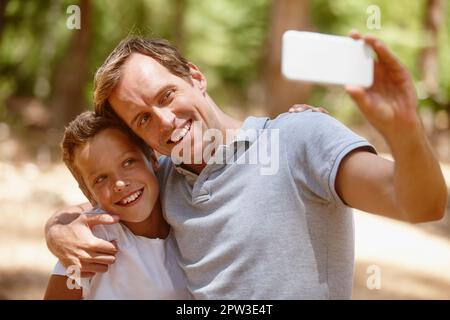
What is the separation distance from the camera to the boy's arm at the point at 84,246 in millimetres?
2008

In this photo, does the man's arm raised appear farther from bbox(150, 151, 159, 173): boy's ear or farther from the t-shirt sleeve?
bbox(150, 151, 159, 173): boy's ear

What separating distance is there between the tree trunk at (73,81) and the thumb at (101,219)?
26.7 feet

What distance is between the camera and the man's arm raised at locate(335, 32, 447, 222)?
50.0 inches

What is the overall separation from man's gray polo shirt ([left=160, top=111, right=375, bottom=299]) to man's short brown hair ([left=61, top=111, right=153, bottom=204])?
0.39m

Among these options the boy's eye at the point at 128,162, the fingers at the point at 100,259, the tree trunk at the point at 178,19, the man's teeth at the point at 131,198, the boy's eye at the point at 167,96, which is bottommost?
the fingers at the point at 100,259

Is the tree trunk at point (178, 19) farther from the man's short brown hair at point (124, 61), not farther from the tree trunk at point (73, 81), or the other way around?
the man's short brown hair at point (124, 61)

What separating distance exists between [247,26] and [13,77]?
763 cm

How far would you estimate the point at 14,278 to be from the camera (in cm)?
517

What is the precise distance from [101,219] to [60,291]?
29cm

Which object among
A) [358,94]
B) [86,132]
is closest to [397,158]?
[358,94]

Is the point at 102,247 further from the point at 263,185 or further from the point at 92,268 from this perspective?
the point at 263,185

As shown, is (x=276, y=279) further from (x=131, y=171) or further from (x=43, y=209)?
(x=43, y=209)

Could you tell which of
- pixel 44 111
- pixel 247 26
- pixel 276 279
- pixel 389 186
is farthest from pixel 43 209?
pixel 247 26

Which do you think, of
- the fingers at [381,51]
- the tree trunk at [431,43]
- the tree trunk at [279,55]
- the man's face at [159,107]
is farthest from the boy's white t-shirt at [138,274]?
the tree trunk at [431,43]
